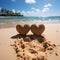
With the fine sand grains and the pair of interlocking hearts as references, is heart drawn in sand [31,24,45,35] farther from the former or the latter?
the fine sand grains

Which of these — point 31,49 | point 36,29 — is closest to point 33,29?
point 36,29

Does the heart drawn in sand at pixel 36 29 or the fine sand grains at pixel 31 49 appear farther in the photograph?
the heart drawn in sand at pixel 36 29

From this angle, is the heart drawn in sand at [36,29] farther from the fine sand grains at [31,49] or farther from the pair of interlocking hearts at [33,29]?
the fine sand grains at [31,49]

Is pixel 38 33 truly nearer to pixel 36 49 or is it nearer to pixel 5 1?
pixel 36 49

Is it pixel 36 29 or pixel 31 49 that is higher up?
pixel 36 29

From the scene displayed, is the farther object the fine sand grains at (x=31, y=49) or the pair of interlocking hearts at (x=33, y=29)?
the pair of interlocking hearts at (x=33, y=29)

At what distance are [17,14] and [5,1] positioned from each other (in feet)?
11.9

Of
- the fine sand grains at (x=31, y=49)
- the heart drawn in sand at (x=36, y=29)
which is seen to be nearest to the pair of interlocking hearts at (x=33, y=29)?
the heart drawn in sand at (x=36, y=29)

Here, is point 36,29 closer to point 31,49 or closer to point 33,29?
point 33,29

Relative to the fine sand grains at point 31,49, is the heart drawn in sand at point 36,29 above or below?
above

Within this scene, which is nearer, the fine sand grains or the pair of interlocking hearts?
the fine sand grains

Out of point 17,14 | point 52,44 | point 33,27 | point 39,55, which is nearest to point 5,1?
point 17,14

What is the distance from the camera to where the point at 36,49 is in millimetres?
2180

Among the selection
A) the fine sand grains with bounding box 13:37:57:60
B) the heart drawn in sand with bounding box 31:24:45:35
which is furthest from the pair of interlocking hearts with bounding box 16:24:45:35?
the fine sand grains with bounding box 13:37:57:60
